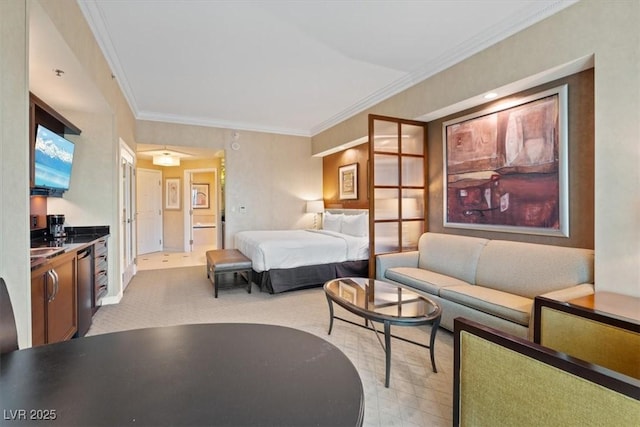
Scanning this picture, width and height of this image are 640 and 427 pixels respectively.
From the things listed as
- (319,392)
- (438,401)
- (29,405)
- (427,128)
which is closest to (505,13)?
(427,128)

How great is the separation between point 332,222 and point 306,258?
1.52 meters

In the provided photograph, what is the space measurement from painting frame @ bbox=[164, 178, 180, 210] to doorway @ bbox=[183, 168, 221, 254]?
267 millimetres

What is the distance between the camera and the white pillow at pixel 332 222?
217 inches

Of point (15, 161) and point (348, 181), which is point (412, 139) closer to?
point (348, 181)

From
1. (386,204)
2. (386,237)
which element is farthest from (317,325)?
(386,204)

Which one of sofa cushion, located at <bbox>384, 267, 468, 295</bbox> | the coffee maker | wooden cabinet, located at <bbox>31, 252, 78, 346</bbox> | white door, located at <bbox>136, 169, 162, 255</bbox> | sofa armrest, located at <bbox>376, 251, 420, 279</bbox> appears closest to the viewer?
wooden cabinet, located at <bbox>31, 252, 78, 346</bbox>

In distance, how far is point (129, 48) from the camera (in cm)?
317

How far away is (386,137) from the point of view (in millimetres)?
3906

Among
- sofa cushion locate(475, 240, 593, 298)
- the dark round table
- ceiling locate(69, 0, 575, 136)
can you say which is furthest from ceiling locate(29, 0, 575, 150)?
the dark round table

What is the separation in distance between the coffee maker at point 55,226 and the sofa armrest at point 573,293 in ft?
15.0

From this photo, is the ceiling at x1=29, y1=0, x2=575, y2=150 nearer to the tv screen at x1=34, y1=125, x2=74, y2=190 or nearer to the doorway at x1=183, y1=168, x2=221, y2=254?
the tv screen at x1=34, y1=125, x2=74, y2=190

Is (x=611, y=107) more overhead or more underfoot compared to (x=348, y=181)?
more overhead

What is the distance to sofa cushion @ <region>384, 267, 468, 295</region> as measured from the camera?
9.85ft

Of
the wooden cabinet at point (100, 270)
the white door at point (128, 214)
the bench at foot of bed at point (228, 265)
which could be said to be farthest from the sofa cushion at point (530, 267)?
the white door at point (128, 214)
